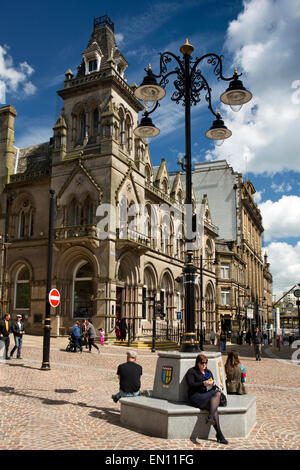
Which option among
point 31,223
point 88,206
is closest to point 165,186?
point 88,206

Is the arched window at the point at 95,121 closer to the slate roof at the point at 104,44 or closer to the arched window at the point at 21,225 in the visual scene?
the slate roof at the point at 104,44

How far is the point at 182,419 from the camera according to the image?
22.7 ft

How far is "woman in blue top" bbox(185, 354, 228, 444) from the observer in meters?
6.88

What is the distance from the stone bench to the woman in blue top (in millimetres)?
144

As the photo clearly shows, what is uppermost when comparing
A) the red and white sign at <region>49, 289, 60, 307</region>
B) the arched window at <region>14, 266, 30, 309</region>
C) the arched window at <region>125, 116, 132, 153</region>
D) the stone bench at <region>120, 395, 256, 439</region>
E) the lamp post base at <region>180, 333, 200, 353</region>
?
the arched window at <region>125, 116, 132, 153</region>

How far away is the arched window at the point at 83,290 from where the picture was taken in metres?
27.8

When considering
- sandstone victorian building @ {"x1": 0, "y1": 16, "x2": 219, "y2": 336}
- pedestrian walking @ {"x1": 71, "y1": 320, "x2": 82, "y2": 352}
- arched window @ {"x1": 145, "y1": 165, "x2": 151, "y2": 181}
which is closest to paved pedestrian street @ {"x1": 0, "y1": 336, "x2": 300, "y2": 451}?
pedestrian walking @ {"x1": 71, "y1": 320, "x2": 82, "y2": 352}

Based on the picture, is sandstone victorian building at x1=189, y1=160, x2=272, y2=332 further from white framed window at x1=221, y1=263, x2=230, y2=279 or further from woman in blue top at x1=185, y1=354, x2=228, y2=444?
woman in blue top at x1=185, y1=354, x2=228, y2=444

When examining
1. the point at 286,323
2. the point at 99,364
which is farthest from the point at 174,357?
the point at 286,323

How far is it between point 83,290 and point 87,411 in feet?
64.3

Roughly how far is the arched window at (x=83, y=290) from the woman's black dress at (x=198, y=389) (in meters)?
20.7

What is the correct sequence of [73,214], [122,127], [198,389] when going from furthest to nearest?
[122,127], [73,214], [198,389]

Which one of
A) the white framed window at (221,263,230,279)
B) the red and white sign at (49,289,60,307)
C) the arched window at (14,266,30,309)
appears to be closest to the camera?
the red and white sign at (49,289,60,307)

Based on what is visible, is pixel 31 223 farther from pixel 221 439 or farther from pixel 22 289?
pixel 221 439
